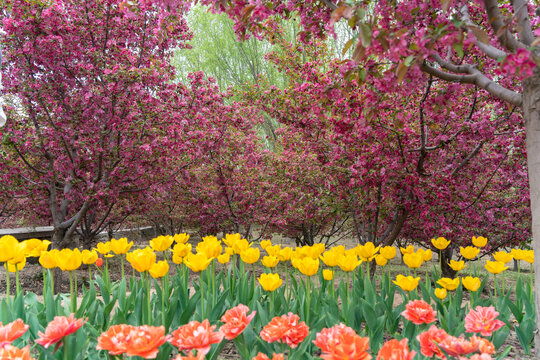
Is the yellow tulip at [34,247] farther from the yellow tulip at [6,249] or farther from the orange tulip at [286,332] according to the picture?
the orange tulip at [286,332]

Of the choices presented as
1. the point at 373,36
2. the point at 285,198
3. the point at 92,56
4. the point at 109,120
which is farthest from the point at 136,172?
the point at 373,36

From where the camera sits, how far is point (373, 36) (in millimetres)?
1488

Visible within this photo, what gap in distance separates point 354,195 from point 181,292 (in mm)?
2834

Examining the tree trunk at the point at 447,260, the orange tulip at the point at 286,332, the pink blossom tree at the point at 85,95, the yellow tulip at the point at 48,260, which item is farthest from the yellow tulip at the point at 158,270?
the tree trunk at the point at 447,260

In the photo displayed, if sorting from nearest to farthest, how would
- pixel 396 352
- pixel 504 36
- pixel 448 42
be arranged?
pixel 396 352, pixel 448 42, pixel 504 36

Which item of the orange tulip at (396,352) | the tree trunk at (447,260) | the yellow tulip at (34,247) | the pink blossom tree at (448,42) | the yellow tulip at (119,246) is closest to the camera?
the orange tulip at (396,352)

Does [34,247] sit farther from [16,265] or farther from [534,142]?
[534,142]

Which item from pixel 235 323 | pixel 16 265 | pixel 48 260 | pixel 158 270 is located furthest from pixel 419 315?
pixel 16 265

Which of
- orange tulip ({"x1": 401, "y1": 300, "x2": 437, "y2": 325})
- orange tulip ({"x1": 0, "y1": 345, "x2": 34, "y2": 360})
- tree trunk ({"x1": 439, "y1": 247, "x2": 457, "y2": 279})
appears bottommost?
tree trunk ({"x1": 439, "y1": 247, "x2": 457, "y2": 279})

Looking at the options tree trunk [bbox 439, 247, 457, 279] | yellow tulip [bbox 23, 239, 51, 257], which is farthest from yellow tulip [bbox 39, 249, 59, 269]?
tree trunk [bbox 439, 247, 457, 279]

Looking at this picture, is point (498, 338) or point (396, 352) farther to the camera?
point (498, 338)

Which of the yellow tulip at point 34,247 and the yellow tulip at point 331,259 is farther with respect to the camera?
the yellow tulip at point 331,259

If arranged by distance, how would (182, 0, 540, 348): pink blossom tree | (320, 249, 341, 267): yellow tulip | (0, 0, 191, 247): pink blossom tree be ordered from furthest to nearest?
(0, 0, 191, 247): pink blossom tree
(320, 249, 341, 267): yellow tulip
(182, 0, 540, 348): pink blossom tree

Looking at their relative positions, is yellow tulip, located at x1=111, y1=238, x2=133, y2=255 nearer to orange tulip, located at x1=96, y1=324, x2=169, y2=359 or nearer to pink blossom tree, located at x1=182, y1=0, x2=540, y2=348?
orange tulip, located at x1=96, y1=324, x2=169, y2=359
